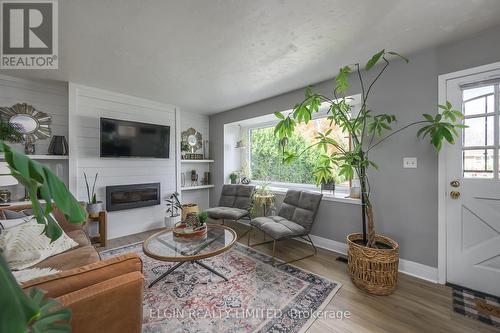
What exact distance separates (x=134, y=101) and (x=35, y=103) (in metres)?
1.27

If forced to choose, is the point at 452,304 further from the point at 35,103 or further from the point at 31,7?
the point at 35,103

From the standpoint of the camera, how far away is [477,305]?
1792 mm

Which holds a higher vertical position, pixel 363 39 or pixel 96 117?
pixel 363 39

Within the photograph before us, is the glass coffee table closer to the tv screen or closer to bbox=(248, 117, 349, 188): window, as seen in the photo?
the tv screen

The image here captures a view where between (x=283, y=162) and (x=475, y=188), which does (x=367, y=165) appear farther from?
(x=475, y=188)

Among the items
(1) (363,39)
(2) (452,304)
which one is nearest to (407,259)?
(2) (452,304)

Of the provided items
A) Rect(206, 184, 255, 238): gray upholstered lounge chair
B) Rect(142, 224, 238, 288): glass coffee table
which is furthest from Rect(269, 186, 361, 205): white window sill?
Rect(142, 224, 238, 288): glass coffee table

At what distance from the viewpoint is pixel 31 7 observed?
65.4 inches

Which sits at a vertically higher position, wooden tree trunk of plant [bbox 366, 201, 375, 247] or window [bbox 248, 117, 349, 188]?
window [bbox 248, 117, 349, 188]

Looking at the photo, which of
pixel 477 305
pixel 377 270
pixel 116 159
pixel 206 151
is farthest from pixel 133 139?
pixel 477 305

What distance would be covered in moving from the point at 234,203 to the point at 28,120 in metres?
3.25

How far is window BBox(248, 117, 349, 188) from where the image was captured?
3.63m

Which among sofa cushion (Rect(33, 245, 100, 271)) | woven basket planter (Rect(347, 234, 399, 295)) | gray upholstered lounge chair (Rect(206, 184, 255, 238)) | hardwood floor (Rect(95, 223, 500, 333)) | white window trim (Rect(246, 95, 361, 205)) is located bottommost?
hardwood floor (Rect(95, 223, 500, 333))

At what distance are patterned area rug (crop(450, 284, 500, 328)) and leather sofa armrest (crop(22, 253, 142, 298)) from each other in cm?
251
